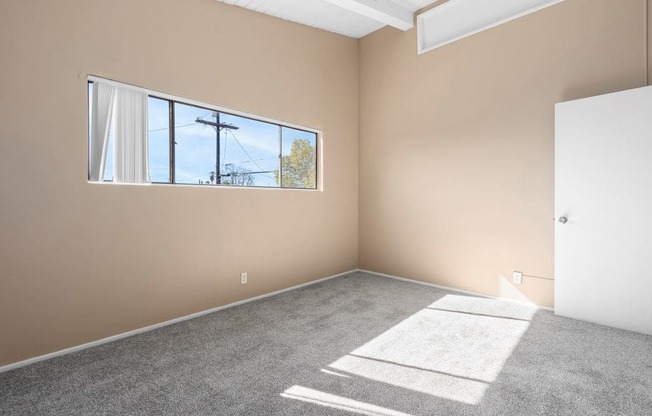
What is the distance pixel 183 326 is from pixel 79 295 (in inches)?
35.2

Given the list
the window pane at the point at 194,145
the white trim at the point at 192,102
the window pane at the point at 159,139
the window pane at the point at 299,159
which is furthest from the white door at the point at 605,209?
the window pane at the point at 159,139

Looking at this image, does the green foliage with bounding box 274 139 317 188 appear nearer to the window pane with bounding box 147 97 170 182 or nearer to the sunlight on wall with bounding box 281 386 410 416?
the window pane with bounding box 147 97 170 182

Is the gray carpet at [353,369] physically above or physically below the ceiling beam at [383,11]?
below

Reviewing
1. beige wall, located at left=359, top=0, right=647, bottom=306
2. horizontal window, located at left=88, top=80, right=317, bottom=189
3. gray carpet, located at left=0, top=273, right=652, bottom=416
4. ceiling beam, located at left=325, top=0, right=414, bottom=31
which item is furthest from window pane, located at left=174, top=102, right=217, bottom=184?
beige wall, located at left=359, top=0, right=647, bottom=306

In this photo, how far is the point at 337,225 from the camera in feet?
16.2

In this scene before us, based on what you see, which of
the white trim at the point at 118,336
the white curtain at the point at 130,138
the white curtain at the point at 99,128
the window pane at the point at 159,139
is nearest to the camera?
the white trim at the point at 118,336

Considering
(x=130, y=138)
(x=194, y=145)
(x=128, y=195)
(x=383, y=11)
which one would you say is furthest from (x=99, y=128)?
(x=383, y=11)

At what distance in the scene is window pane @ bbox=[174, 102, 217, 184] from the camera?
3320 mm

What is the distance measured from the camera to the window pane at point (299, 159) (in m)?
4.36

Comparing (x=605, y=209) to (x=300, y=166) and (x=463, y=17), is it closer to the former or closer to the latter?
(x=463, y=17)

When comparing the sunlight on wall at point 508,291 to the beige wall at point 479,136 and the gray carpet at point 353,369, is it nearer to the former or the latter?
the beige wall at point 479,136

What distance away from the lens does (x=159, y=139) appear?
126 inches

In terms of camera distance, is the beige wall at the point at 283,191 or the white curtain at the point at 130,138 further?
the white curtain at the point at 130,138

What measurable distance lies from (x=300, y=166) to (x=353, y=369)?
285 centimetres
